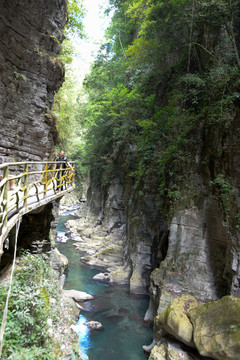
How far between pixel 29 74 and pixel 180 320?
11423 millimetres

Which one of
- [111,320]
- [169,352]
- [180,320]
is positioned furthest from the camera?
[111,320]

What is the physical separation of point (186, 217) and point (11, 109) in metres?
8.77

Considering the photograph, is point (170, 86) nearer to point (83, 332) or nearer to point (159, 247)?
point (159, 247)

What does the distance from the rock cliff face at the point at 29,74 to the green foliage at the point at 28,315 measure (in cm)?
532

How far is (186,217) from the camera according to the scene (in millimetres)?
10344

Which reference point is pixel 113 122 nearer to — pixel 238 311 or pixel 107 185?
pixel 107 185

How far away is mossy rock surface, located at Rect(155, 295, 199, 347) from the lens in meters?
7.42

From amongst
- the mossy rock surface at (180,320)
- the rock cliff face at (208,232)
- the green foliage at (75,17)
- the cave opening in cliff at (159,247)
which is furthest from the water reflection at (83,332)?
the green foliage at (75,17)

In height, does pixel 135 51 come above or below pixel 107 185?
above

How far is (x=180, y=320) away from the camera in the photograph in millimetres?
7707

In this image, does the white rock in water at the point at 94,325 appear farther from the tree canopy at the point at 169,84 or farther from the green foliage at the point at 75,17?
the green foliage at the point at 75,17

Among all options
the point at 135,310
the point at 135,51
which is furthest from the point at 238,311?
the point at 135,51

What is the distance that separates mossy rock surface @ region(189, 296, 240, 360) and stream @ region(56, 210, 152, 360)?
362 centimetres

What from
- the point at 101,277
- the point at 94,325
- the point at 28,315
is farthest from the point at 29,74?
the point at 101,277
